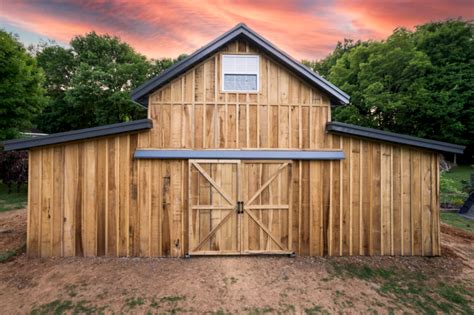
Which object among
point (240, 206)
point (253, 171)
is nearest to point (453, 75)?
point (253, 171)

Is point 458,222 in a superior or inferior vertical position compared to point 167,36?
inferior

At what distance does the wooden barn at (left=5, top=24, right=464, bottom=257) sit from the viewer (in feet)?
18.5

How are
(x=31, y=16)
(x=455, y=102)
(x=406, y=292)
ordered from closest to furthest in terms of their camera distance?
(x=406, y=292), (x=31, y=16), (x=455, y=102)

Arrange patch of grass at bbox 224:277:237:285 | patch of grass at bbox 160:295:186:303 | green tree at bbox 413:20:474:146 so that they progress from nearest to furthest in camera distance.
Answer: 1. patch of grass at bbox 160:295:186:303
2. patch of grass at bbox 224:277:237:285
3. green tree at bbox 413:20:474:146

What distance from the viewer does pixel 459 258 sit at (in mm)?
5820

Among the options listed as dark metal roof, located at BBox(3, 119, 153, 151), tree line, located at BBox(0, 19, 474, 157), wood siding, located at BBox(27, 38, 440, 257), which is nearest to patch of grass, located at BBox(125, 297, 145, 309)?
wood siding, located at BBox(27, 38, 440, 257)

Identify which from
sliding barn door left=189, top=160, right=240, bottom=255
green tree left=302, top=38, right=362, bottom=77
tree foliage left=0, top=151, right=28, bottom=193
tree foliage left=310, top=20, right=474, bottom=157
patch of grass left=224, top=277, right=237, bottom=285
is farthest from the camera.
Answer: green tree left=302, top=38, right=362, bottom=77

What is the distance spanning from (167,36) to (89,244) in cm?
1138

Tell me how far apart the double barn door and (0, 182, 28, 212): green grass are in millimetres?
9636

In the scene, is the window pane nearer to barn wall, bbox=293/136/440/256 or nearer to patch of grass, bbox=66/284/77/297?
barn wall, bbox=293/136/440/256

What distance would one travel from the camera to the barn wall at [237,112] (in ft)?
19.0

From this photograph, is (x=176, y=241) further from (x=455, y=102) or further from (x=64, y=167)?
(x=455, y=102)

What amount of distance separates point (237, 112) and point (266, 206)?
258 centimetres

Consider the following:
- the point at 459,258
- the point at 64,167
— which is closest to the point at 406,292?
the point at 459,258
